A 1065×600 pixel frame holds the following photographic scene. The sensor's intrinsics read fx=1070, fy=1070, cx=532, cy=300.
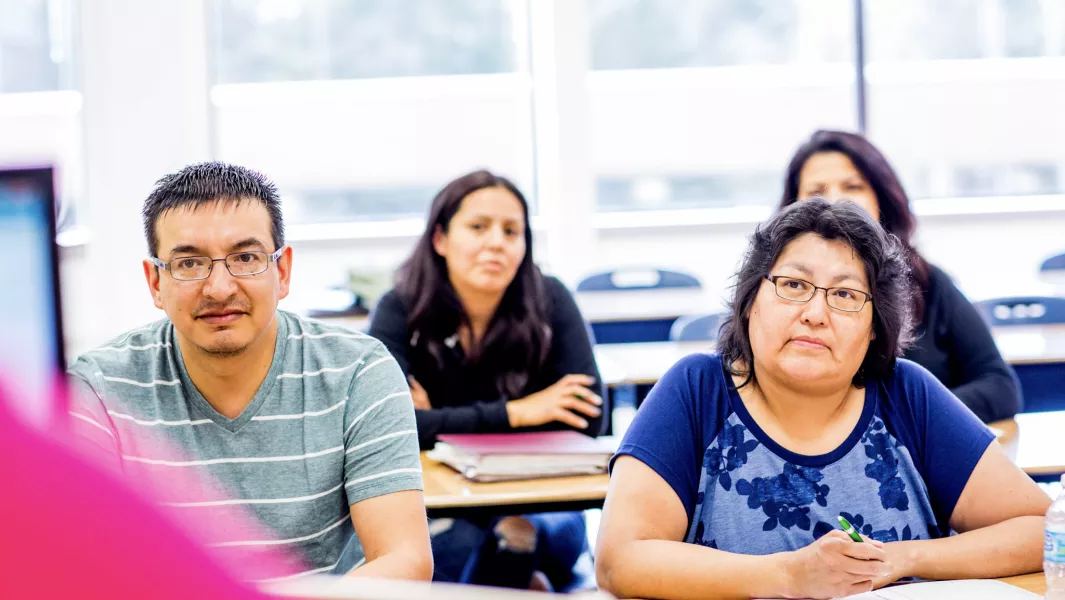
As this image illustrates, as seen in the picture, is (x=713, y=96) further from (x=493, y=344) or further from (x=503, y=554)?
(x=503, y=554)

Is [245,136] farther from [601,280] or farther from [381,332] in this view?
[381,332]

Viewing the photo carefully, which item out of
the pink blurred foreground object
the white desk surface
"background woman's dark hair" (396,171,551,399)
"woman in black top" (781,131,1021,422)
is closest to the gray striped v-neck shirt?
"background woman's dark hair" (396,171,551,399)

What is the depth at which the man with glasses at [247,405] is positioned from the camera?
1593mm

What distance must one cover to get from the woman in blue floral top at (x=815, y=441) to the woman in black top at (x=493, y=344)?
0.93 meters

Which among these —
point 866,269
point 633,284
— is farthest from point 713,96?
point 866,269

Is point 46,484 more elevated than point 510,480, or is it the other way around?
point 46,484

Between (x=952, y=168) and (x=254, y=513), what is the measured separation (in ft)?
19.5

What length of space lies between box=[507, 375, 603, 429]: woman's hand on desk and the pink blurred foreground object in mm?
2218

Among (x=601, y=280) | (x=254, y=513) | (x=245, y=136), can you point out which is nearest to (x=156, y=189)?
(x=254, y=513)

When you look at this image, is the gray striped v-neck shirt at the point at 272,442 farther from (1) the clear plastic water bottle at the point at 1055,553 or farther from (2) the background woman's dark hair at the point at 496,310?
(2) the background woman's dark hair at the point at 496,310

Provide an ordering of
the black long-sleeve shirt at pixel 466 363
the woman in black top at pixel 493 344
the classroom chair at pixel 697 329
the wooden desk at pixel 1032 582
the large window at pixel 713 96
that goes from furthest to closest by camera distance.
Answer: the large window at pixel 713 96 < the classroom chair at pixel 697 329 < the black long-sleeve shirt at pixel 466 363 < the woman in black top at pixel 493 344 < the wooden desk at pixel 1032 582

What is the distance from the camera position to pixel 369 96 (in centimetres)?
629

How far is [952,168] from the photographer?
6.61 metres

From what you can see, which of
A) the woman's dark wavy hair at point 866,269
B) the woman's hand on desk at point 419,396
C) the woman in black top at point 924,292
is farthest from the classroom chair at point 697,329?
the woman's dark wavy hair at point 866,269
